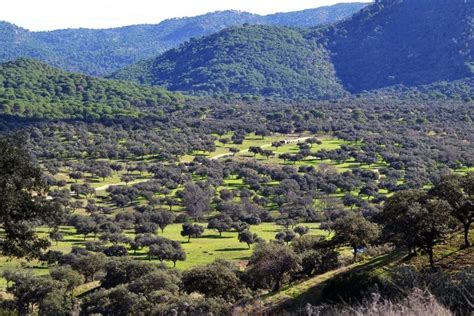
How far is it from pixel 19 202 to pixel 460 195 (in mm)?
26405

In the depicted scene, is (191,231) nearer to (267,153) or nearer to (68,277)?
(68,277)

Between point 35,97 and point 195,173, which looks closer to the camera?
point 195,173

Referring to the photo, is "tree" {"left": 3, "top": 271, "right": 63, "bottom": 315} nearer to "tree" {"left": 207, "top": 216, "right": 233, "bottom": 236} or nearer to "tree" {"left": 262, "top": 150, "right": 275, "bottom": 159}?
→ "tree" {"left": 207, "top": 216, "right": 233, "bottom": 236}

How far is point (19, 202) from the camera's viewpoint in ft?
75.6

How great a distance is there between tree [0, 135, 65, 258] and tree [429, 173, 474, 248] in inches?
938

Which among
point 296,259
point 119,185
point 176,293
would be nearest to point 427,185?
point 119,185

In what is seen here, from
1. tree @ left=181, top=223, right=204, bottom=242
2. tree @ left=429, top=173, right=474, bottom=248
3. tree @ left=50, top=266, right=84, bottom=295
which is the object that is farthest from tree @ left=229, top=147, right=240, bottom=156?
tree @ left=429, top=173, right=474, bottom=248

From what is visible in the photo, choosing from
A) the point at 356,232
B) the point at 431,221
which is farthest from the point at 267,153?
the point at 431,221

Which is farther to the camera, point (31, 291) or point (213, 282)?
point (31, 291)

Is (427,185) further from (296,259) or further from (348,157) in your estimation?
(296,259)

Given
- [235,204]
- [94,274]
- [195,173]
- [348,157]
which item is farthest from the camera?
[348,157]

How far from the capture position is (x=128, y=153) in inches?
5034

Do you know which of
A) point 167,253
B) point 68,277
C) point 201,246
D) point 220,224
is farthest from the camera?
point 220,224

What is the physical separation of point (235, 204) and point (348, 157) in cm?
4652
